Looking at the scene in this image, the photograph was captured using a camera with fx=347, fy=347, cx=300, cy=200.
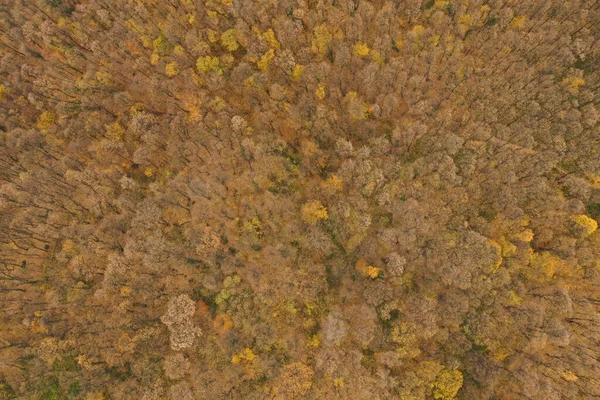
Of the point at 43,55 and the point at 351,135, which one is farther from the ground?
the point at 43,55

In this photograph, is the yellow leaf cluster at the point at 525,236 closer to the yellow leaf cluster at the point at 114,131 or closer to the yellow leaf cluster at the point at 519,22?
the yellow leaf cluster at the point at 519,22

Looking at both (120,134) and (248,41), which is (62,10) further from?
(248,41)

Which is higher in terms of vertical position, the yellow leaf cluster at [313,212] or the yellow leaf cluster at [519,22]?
the yellow leaf cluster at [519,22]

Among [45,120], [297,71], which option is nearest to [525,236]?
[297,71]

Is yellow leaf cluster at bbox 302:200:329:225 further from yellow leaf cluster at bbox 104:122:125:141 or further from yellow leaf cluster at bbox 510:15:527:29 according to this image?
yellow leaf cluster at bbox 510:15:527:29

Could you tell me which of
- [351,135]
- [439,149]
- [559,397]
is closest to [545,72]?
[439,149]

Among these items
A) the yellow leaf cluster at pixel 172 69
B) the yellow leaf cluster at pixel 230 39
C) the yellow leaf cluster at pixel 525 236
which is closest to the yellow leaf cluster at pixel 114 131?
the yellow leaf cluster at pixel 172 69

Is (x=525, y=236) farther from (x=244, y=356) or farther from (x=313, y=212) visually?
(x=244, y=356)
